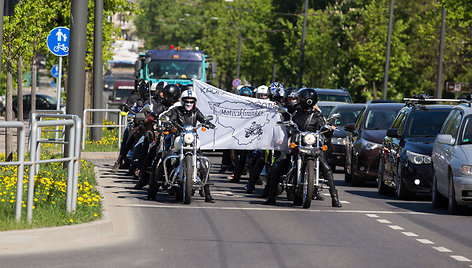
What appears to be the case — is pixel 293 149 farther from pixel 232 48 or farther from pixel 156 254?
pixel 232 48

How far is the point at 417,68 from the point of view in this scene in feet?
206

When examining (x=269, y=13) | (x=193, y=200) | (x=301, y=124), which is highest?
(x=269, y=13)

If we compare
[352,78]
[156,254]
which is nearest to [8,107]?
[156,254]

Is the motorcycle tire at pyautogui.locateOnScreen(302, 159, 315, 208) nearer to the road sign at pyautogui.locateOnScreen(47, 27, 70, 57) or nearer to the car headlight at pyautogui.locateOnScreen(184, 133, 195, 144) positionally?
the car headlight at pyautogui.locateOnScreen(184, 133, 195, 144)

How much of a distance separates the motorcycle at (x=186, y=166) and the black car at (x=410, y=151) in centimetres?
371

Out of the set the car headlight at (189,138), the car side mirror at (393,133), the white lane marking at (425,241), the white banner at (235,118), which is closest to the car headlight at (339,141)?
the car side mirror at (393,133)

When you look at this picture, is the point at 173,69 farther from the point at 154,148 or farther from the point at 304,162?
the point at 304,162

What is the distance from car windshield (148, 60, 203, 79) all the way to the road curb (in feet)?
82.2

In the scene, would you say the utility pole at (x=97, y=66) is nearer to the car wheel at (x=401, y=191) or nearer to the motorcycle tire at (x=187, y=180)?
the car wheel at (x=401, y=191)

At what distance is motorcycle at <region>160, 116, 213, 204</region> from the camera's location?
15.5m

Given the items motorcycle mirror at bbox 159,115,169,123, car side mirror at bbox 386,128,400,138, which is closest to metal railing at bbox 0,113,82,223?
motorcycle mirror at bbox 159,115,169,123

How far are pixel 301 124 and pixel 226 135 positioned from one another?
2.86 meters

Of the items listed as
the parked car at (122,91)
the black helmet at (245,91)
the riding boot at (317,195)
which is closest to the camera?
the riding boot at (317,195)

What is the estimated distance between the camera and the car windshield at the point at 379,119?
2239 cm
